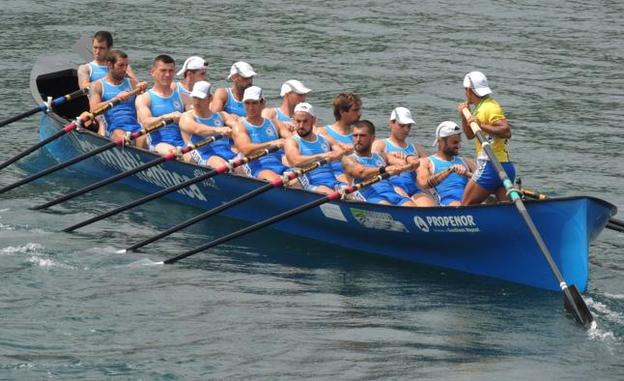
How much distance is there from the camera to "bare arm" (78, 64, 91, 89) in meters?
22.0

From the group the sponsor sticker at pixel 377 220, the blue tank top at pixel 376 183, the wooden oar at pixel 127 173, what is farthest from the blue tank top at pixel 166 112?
the sponsor sticker at pixel 377 220

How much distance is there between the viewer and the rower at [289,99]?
19844 mm

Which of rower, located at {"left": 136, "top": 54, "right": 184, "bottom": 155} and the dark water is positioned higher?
rower, located at {"left": 136, "top": 54, "right": 184, "bottom": 155}

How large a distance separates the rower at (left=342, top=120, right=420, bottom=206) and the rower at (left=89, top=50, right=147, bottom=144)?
434cm

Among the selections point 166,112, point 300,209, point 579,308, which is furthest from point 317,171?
point 579,308

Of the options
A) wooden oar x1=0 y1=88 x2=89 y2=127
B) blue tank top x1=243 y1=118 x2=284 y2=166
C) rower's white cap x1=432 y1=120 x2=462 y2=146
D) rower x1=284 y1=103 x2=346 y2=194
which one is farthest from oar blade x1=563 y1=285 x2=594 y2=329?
wooden oar x1=0 y1=88 x2=89 y2=127

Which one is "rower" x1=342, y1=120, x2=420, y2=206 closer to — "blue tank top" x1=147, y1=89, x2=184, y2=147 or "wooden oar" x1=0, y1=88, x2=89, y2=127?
"blue tank top" x1=147, y1=89, x2=184, y2=147

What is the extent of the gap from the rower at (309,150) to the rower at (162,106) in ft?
7.46

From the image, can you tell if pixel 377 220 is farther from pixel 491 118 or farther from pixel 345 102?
pixel 491 118

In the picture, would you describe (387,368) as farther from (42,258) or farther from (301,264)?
(42,258)

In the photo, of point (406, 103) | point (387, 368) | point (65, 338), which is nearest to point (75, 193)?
point (65, 338)

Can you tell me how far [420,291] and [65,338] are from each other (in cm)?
416

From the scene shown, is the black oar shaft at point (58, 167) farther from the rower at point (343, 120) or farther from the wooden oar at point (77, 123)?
the rower at point (343, 120)

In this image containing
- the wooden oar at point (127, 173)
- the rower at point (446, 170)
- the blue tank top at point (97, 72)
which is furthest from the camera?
the blue tank top at point (97, 72)
